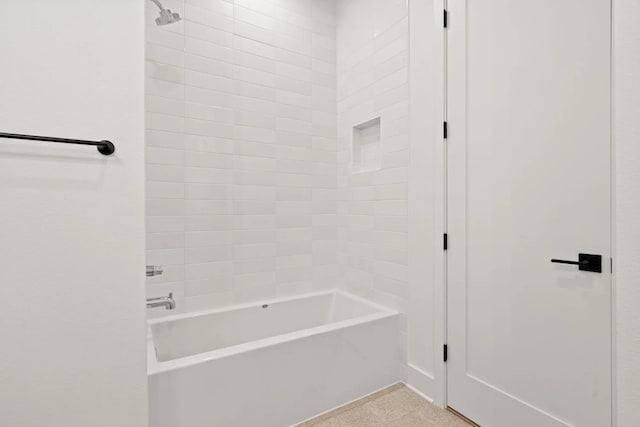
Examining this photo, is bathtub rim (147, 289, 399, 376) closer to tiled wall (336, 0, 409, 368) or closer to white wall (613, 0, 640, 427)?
tiled wall (336, 0, 409, 368)

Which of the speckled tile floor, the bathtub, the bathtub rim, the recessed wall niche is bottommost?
the speckled tile floor

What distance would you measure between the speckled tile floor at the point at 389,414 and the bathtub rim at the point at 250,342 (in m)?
0.47

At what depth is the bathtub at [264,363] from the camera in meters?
1.41

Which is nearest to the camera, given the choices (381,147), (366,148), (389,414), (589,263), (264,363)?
(589,263)

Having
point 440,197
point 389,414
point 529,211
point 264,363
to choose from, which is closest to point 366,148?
point 440,197

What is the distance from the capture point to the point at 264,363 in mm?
1587

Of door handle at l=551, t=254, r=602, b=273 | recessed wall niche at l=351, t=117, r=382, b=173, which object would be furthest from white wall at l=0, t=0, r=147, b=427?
door handle at l=551, t=254, r=602, b=273

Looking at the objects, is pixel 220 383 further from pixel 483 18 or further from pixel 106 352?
pixel 483 18

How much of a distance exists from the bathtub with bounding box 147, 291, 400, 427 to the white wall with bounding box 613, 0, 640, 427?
1266mm

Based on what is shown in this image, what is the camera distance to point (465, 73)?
1.70 meters

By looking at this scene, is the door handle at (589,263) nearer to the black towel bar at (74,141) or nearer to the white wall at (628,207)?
the white wall at (628,207)

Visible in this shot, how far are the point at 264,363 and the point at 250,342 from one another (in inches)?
8.8

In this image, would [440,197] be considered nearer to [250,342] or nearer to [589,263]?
[589,263]

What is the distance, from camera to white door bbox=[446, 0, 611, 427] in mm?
1235
